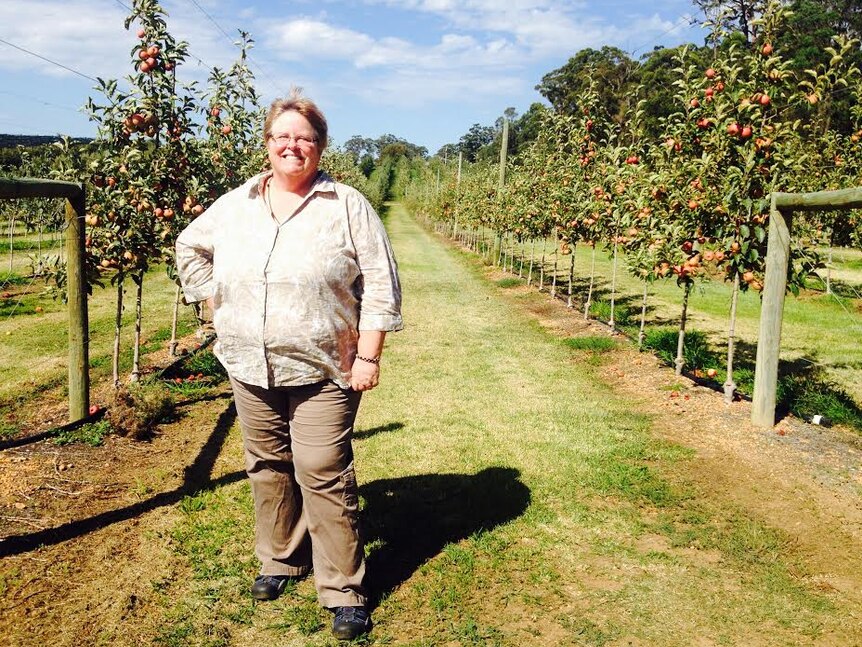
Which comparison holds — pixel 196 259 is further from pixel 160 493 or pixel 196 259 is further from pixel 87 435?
pixel 87 435

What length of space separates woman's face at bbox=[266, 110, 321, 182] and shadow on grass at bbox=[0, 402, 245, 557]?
232cm

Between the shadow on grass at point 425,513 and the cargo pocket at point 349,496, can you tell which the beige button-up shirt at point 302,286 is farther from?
the shadow on grass at point 425,513

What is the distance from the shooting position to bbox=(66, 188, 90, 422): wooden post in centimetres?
447

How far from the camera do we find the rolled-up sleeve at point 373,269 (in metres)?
2.57

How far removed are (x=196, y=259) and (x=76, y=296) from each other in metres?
2.21

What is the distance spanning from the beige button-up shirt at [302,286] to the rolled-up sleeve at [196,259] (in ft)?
0.56

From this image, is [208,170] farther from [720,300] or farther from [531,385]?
[720,300]

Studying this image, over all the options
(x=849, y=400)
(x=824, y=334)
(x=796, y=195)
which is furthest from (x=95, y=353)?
(x=824, y=334)

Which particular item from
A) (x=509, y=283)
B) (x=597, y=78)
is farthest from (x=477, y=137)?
(x=509, y=283)

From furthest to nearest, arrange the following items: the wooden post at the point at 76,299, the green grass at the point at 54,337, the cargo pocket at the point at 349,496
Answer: the green grass at the point at 54,337 < the wooden post at the point at 76,299 < the cargo pocket at the point at 349,496

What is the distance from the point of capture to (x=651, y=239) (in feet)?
21.5

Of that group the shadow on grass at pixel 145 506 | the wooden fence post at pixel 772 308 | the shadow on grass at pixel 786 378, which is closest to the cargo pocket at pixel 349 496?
the shadow on grass at pixel 145 506

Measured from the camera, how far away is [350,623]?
2.69 meters

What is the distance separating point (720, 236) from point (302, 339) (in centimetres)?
460
